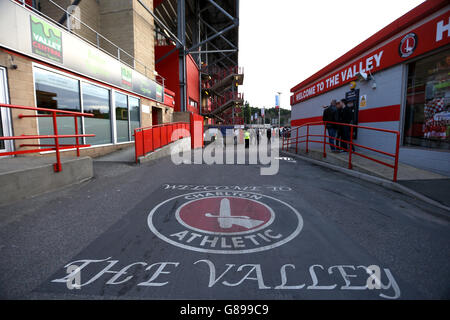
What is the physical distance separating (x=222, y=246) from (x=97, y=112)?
31.9 feet

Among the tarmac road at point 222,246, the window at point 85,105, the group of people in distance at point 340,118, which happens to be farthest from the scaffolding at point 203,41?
the tarmac road at point 222,246

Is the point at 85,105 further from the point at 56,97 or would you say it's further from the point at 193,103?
the point at 193,103

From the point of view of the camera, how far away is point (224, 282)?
6.69ft

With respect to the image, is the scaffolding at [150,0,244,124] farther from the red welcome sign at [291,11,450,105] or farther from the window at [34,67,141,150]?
the red welcome sign at [291,11,450,105]

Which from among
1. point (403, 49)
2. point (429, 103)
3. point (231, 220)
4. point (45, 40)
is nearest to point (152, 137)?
point (45, 40)

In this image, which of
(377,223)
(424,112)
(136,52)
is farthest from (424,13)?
(136,52)

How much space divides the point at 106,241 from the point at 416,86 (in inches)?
362

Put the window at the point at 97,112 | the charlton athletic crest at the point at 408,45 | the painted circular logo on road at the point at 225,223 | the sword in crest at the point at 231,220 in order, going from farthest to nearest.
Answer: the window at the point at 97,112
the charlton athletic crest at the point at 408,45
the sword in crest at the point at 231,220
the painted circular logo on road at the point at 225,223

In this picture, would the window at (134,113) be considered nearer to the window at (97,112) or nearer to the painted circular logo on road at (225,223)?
the window at (97,112)

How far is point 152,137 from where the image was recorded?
9891mm

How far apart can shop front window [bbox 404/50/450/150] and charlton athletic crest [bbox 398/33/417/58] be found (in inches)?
15.7

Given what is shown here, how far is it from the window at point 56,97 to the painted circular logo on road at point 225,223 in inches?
230

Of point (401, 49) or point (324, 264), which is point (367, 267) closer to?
point (324, 264)

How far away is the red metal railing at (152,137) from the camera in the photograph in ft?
28.1
